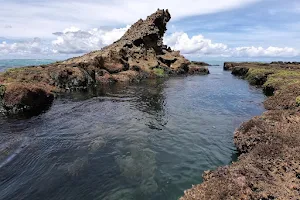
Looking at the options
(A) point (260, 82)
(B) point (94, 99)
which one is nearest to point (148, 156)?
(B) point (94, 99)

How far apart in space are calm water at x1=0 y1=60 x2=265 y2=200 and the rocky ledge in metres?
4.42

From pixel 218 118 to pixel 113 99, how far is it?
699 inches

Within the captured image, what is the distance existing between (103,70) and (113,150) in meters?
48.3

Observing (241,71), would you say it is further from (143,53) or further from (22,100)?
(22,100)

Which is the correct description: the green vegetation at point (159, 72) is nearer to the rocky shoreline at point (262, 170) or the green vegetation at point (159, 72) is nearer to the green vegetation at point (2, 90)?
the green vegetation at point (2, 90)

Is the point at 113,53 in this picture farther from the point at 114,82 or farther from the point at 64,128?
the point at 64,128

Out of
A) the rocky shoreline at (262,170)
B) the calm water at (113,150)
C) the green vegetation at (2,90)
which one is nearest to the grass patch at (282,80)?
the calm water at (113,150)

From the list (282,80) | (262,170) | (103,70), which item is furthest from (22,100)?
(282,80)

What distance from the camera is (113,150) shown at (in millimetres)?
18922

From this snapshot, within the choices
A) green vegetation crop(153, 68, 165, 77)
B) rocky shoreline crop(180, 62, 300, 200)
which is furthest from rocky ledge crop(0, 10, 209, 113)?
rocky shoreline crop(180, 62, 300, 200)

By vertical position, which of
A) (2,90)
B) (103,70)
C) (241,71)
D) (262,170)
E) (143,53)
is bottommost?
(262,170)

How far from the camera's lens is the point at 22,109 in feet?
101

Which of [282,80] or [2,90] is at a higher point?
[2,90]

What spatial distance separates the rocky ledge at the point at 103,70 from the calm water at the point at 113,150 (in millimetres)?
4418
